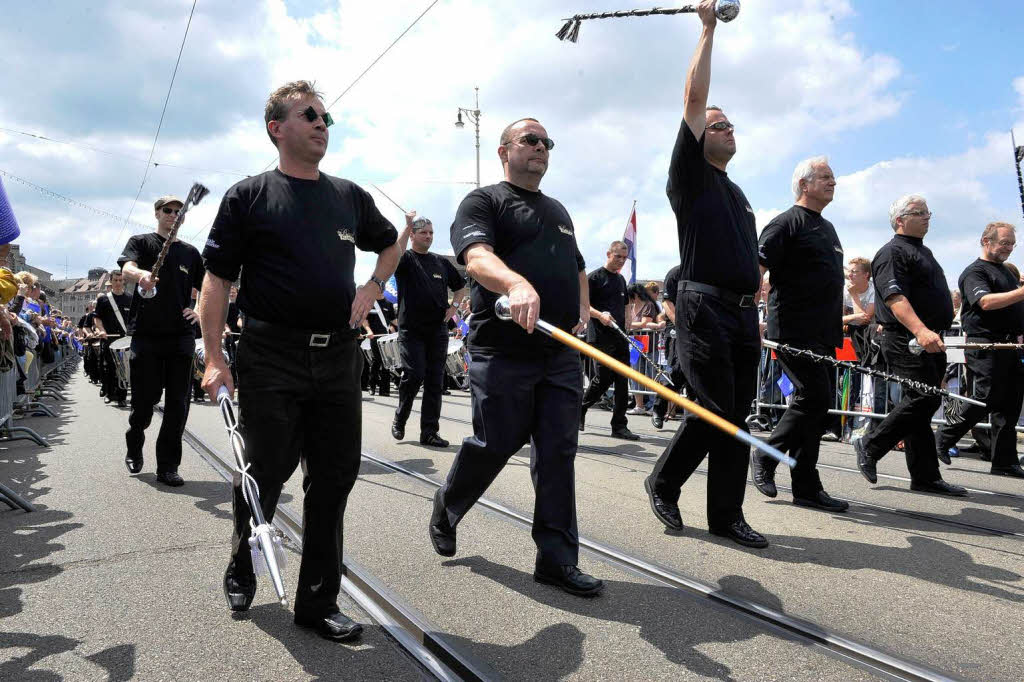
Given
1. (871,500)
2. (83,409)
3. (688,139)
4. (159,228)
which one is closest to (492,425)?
(688,139)

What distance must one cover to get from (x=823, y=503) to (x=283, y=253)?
3729mm

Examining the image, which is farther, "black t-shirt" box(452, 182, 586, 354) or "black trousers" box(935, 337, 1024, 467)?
"black trousers" box(935, 337, 1024, 467)

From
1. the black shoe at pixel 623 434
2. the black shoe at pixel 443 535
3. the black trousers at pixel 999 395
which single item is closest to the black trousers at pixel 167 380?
the black shoe at pixel 443 535

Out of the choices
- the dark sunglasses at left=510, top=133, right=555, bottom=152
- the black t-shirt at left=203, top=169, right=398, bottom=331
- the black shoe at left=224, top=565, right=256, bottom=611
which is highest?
the dark sunglasses at left=510, top=133, right=555, bottom=152

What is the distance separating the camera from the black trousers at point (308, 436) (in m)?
2.78

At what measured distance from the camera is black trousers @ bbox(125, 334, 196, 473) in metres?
5.77

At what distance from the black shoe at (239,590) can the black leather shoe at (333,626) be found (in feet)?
0.77

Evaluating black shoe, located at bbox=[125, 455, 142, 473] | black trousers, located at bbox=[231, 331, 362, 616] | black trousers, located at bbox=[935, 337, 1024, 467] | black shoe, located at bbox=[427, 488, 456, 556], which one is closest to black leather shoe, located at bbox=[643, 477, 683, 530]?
black shoe, located at bbox=[427, 488, 456, 556]

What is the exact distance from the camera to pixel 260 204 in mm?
2797

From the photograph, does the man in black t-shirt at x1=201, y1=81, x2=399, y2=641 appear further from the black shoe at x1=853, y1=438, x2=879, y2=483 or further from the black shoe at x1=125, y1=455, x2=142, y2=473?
the black shoe at x1=853, y1=438, x2=879, y2=483

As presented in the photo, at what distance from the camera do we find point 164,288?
580 cm

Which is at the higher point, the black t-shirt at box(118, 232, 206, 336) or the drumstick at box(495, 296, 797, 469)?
the black t-shirt at box(118, 232, 206, 336)

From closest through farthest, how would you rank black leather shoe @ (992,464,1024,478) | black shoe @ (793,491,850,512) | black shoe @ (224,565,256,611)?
black shoe @ (224,565,256,611), black shoe @ (793,491,850,512), black leather shoe @ (992,464,1024,478)

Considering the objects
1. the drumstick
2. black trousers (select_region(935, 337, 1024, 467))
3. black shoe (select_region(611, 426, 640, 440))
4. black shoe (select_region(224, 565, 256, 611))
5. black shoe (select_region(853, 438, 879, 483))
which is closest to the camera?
the drumstick
